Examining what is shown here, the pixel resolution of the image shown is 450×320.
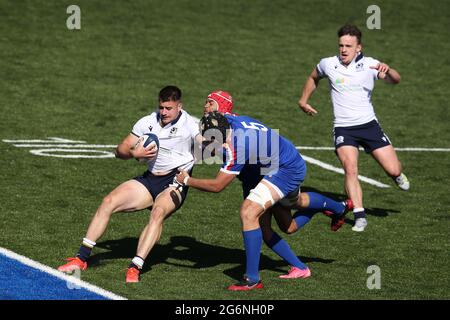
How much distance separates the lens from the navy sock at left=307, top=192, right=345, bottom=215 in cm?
1238

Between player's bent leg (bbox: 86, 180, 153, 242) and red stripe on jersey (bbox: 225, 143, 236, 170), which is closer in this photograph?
red stripe on jersey (bbox: 225, 143, 236, 170)

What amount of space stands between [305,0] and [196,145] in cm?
1742

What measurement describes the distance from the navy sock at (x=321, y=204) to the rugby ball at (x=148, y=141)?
1.95 m

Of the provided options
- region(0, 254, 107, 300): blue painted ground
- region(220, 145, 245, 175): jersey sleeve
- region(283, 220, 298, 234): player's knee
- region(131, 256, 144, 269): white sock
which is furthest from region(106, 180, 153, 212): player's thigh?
region(283, 220, 298, 234): player's knee

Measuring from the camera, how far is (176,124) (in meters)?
12.1

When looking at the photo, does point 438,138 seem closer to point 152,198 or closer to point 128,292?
point 152,198

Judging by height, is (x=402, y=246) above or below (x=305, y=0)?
below

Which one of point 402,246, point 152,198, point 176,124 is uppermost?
point 176,124

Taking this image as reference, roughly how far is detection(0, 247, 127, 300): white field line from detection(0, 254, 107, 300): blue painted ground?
7 cm

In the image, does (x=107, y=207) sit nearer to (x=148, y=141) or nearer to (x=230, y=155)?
(x=148, y=141)

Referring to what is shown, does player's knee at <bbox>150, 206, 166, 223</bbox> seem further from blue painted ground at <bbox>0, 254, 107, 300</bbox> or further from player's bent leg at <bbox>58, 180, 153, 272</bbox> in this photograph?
blue painted ground at <bbox>0, 254, 107, 300</bbox>

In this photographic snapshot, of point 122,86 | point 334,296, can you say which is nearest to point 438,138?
point 122,86

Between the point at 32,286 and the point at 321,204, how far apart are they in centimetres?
358
